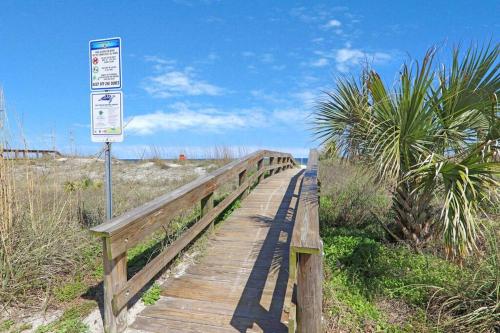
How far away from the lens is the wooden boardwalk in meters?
2.69

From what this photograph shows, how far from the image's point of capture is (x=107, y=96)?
3924mm

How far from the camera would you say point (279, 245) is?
4.38 metres

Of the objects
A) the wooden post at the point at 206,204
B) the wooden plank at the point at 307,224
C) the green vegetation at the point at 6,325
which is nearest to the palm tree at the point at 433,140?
the wooden plank at the point at 307,224

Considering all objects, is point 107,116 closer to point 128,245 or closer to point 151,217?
point 151,217

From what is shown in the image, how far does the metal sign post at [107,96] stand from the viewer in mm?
3896

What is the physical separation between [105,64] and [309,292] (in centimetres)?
350

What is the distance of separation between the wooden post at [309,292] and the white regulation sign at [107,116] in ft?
8.86

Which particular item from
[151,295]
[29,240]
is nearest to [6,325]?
[29,240]

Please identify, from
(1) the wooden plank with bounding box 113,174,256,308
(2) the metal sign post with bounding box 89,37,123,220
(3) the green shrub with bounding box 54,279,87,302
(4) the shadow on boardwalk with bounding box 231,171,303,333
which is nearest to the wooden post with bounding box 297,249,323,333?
(4) the shadow on boardwalk with bounding box 231,171,303,333

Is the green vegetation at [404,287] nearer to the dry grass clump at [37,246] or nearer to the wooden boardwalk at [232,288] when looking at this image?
the wooden boardwalk at [232,288]

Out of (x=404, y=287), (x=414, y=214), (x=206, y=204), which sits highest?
(x=206, y=204)

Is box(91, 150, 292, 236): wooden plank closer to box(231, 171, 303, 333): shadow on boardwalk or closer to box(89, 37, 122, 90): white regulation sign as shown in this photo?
box(231, 171, 303, 333): shadow on boardwalk

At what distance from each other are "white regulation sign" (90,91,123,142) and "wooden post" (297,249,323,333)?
270 centimetres

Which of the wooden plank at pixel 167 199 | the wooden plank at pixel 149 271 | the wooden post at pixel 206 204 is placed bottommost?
the wooden plank at pixel 149 271
